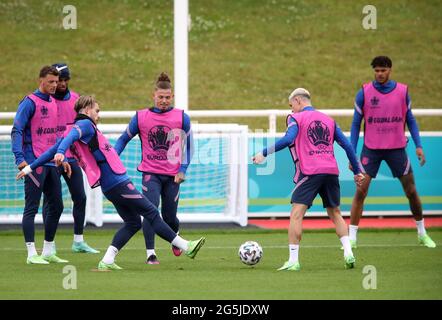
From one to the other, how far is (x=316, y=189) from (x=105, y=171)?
2191mm

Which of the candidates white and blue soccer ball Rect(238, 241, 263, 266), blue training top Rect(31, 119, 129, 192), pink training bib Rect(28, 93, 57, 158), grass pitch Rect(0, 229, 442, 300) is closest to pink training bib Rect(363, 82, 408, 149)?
grass pitch Rect(0, 229, 442, 300)

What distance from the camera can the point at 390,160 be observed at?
1315cm

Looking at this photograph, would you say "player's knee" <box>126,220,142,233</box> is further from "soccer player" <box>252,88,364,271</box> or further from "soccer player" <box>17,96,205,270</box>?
"soccer player" <box>252,88,364,271</box>

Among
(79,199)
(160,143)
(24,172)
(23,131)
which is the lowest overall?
(79,199)

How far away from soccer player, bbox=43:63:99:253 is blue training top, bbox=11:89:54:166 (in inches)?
20.3

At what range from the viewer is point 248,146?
16328mm

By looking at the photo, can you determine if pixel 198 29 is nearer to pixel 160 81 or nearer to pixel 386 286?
pixel 160 81

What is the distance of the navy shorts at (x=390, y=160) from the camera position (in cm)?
1306

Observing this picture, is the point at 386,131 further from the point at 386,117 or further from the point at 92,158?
the point at 92,158

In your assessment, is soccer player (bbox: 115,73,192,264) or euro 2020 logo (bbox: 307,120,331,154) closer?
euro 2020 logo (bbox: 307,120,331,154)

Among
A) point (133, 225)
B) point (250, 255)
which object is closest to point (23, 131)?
point (133, 225)

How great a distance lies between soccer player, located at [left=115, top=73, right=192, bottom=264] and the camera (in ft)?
38.2

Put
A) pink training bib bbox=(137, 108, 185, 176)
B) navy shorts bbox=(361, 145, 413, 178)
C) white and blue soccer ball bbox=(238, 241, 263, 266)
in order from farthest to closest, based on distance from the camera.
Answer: navy shorts bbox=(361, 145, 413, 178), pink training bib bbox=(137, 108, 185, 176), white and blue soccer ball bbox=(238, 241, 263, 266)

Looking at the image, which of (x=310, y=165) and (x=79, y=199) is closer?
(x=310, y=165)
